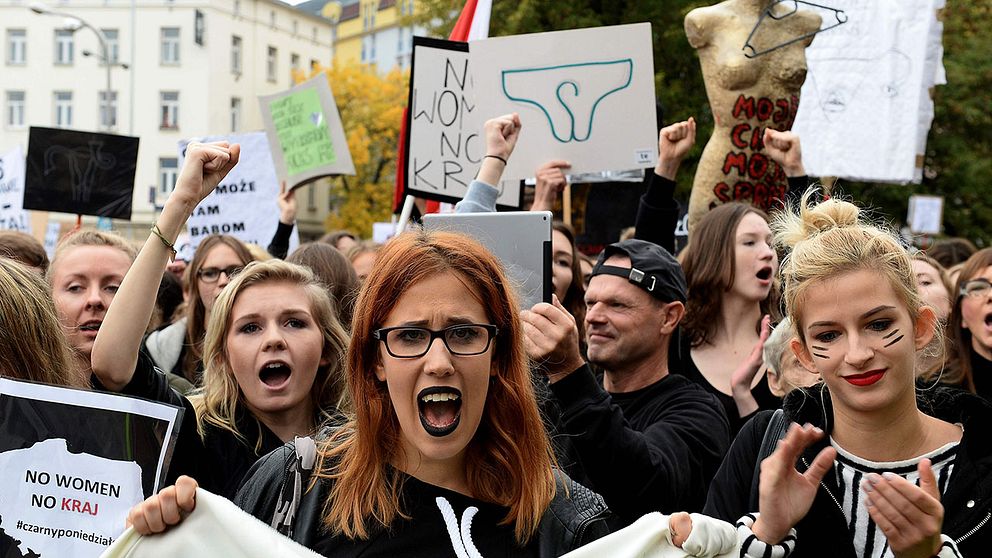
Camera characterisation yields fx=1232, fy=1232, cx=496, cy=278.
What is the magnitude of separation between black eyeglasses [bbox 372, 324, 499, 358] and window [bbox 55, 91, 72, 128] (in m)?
53.7

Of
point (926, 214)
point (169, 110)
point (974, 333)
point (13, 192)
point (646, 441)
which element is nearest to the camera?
point (646, 441)

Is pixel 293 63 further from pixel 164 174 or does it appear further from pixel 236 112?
pixel 164 174

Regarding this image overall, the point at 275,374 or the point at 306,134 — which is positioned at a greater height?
the point at 306,134

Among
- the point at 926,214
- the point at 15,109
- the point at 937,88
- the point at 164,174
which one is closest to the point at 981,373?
the point at 926,214

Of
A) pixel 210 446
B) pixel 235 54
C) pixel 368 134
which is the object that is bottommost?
pixel 210 446

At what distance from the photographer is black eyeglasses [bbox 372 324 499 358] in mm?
2580

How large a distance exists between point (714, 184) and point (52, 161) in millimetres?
4254

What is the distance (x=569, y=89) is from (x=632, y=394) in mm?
1785

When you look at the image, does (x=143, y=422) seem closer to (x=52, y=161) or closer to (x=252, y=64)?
Result: (x=52, y=161)

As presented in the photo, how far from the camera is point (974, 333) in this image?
17.7 ft

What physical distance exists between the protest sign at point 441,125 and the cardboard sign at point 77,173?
9.26ft

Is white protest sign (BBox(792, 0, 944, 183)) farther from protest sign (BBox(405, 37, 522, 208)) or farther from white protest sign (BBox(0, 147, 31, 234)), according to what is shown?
white protest sign (BBox(0, 147, 31, 234))

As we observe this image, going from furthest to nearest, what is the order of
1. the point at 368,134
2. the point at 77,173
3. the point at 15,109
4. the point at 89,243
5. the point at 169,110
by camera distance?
the point at 15,109, the point at 169,110, the point at 368,134, the point at 77,173, the point at 89,243

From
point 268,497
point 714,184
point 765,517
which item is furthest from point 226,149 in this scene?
point 714,184
